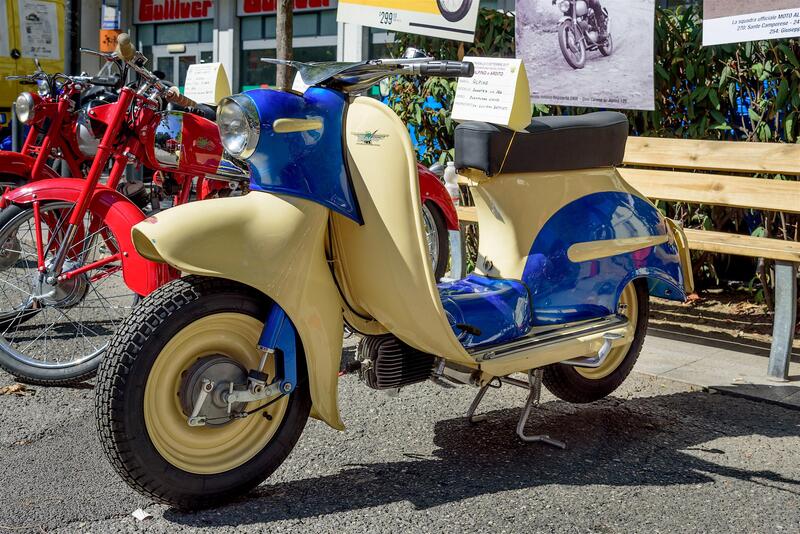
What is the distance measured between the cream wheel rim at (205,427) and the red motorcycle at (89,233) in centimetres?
116

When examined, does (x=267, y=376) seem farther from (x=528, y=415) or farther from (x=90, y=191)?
(x=90, y=191)

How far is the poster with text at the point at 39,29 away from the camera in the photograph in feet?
41.0

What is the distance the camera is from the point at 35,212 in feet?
14.5

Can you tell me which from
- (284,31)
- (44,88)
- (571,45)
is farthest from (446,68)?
(284,31)

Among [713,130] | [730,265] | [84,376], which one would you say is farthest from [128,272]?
[730,265]

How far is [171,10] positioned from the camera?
22.0m

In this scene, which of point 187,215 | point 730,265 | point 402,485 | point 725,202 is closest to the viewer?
point 187,215

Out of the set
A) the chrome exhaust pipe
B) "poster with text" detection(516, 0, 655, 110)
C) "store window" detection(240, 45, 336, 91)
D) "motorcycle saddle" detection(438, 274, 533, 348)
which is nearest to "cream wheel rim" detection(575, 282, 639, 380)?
the chrome exhaust pipe

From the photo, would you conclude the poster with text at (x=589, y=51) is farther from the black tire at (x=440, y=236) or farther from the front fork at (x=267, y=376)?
the front fork at (x=267, y=376)

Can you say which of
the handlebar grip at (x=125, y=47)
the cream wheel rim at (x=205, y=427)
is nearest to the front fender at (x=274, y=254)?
the cream wheel rim at (x=205, y=427)

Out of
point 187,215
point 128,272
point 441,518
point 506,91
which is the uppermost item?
point 506,91

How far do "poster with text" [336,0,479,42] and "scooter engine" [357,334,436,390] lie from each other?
124 inches

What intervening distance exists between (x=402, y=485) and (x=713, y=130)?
12.0 feet

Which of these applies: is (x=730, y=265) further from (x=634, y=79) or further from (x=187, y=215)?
(x=187, y=215)
